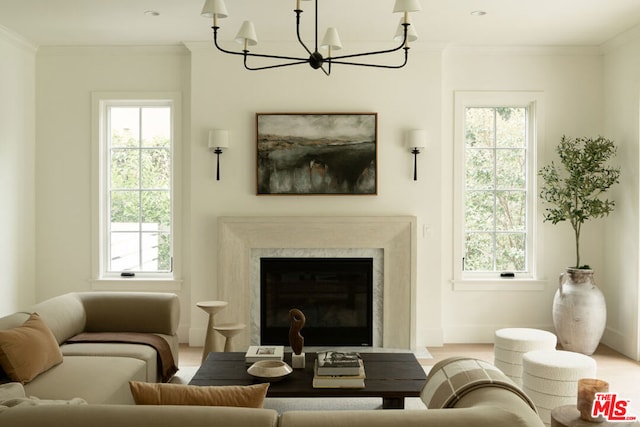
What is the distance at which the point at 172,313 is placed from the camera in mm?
4156

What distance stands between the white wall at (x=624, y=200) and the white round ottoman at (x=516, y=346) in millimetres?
1577

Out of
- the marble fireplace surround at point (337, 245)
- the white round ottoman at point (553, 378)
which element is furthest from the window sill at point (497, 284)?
the white round ottoman at point (553, 378)

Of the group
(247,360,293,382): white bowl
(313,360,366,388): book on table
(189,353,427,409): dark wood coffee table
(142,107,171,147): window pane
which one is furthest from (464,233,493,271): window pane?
(142,107,171,147): window pane

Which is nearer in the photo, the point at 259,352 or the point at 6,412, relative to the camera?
the point at 6,412

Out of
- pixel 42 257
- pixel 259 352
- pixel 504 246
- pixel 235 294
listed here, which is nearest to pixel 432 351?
pixel 504 246

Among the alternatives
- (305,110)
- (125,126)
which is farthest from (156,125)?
(305,110)

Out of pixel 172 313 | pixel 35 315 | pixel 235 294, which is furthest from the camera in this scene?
pixel 235 294

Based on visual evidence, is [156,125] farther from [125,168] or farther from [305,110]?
[305,110]

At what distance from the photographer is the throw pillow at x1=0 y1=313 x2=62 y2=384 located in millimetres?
2883

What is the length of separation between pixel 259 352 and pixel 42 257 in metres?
3.16

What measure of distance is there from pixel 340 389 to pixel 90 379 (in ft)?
4.25

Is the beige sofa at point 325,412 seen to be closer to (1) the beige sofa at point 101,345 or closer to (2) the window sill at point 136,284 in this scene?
(1) the beige sofa at point 101,345

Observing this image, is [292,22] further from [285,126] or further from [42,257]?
[42,257]

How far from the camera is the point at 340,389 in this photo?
3.03 meters
